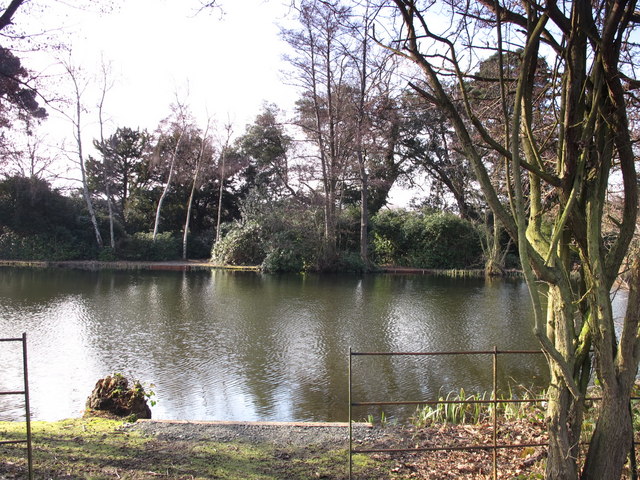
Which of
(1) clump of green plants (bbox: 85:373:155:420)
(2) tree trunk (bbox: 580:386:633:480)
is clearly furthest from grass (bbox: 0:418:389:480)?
(2) tree trunk (bbox: 580:386:633:480)

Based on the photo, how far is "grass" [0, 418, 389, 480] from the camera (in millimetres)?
3217

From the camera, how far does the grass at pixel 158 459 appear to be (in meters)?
3.22

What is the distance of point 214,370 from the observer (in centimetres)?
713

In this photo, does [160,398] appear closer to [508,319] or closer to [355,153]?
[508,319]

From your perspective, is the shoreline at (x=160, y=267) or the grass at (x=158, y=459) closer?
the grass at (x=158, y=459)

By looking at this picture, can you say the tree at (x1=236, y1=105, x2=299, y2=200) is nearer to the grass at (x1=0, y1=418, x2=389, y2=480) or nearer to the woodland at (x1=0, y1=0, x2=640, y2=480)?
the woodland at (x1=0, y1=0, x2=640, y2=480)

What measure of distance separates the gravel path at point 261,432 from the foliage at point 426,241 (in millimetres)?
19947

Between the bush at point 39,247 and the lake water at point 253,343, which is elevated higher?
the bush at point 39,247

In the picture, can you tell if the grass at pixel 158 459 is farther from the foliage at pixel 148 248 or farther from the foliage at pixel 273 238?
the foliage at pixel 148 248

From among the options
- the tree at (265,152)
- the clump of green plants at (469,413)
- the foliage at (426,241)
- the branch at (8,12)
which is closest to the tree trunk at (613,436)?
the clump of green plants at (469,413)

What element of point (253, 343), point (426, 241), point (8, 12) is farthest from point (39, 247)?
point (8, 12)

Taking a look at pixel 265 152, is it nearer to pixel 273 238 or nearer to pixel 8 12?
pixel 273 238

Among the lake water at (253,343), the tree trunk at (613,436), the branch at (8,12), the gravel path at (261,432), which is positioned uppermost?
the branch at (8,12)

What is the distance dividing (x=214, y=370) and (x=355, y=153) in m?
15.8
